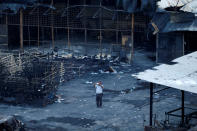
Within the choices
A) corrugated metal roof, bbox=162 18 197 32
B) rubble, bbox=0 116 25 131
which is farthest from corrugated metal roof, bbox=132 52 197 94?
corrugated metal roof, bbox=162 18 197 32

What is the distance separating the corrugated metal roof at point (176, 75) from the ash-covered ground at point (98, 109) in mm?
2386

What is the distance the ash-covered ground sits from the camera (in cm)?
1502

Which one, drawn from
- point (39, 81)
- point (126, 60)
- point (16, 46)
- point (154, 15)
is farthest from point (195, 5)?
point (16, 46)

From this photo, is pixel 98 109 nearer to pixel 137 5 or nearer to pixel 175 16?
pixel 175 16

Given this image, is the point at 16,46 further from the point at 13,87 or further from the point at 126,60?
the point at 13,87

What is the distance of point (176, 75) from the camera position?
11695mm

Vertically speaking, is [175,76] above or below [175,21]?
below

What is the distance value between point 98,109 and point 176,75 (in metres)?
6.05

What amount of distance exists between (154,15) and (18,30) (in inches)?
449

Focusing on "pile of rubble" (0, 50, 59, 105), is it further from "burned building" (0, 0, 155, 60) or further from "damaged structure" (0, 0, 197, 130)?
"burned building" (0, 0, 155, 60)

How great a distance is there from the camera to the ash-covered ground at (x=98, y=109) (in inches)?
591

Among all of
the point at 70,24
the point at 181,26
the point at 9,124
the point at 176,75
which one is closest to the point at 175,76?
the point at 176,75

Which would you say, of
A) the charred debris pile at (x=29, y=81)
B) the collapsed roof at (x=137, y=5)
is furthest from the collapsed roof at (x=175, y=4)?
the charred debris pile at (x=29, y=81)

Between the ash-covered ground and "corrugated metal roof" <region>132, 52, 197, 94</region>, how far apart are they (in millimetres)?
2386
